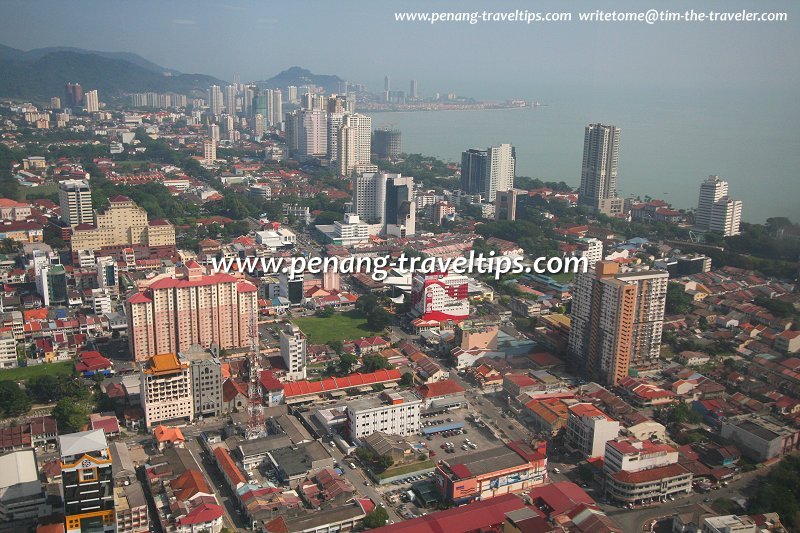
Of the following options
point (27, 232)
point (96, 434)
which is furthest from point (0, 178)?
point (96, 434)

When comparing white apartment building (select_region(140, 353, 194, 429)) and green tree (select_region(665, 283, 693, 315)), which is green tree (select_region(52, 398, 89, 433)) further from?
green tree (select_region(665, 283, 693, 315))

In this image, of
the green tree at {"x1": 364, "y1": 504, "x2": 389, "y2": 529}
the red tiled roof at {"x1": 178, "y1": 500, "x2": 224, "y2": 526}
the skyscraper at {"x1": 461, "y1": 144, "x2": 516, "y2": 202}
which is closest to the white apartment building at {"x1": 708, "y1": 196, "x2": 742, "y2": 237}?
the skyscraper at {"x1": 461, "y1": 144, "x2": 516, "y2": 202}

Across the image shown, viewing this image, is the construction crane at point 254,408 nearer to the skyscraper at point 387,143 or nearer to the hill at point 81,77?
the hill at point 81,77

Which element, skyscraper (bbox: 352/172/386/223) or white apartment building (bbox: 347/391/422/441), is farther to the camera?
skyscraper (bbox: 352/172/386/223)

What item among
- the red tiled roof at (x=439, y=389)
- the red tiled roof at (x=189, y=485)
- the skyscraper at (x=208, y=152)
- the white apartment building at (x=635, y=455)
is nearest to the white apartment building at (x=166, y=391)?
the red tiled roof at (x=189, y=485)

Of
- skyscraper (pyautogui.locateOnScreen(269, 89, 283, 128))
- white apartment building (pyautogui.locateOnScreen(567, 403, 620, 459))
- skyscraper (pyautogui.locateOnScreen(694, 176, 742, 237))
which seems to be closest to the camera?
white apartment building (pyautogui.locateOnScreen(567, 403, 620, 459))

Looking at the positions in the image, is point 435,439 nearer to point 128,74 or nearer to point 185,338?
point 185,338

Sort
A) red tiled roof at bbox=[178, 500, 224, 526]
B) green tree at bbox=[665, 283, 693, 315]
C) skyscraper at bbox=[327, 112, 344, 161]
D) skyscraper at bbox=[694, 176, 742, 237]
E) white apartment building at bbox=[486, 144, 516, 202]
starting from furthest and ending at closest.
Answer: skyscraper at bbox=[327, 112, 344, 161] → white apartment building at bbox=[486, 144, 516, 202] → skyscraper at bbox=[694, 176, 742, 237] → green tree at bbox=[665, 283, 693, 315] → red tiled roof at bbox=[178, 500, 224, 526]
